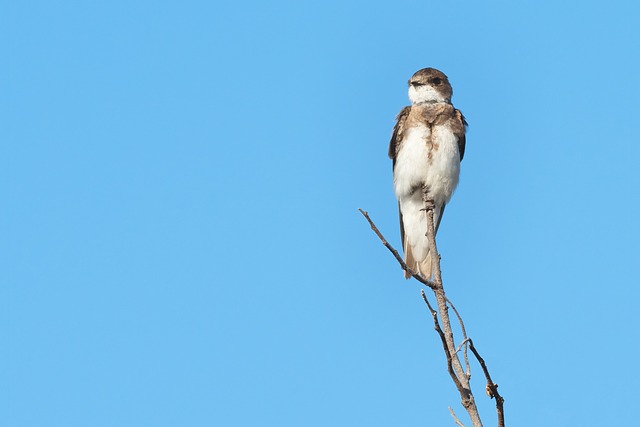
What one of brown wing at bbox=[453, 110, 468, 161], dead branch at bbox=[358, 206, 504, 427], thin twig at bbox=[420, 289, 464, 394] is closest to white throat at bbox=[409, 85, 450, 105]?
brown wing at bbox=[453, 110, 468, 161]

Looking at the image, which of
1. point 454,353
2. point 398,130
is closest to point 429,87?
point 398,130

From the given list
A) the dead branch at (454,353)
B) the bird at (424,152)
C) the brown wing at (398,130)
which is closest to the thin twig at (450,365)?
the dead branch at (454,353)

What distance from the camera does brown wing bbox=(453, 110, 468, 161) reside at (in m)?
10.5

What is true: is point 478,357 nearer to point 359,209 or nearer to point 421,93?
point 359,209

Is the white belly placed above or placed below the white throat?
below

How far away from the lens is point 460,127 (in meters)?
10.6

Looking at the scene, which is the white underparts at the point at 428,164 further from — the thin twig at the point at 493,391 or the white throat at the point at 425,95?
the thin twig at the point at 493,391

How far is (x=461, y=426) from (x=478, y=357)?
339mm

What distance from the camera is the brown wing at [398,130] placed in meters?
10.8

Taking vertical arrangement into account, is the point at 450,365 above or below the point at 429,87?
below

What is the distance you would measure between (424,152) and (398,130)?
0.60 metres

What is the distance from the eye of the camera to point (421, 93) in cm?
1091

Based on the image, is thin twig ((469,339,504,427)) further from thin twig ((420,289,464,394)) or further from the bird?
the bird

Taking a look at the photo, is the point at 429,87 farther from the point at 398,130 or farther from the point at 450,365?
the point at 450,365
